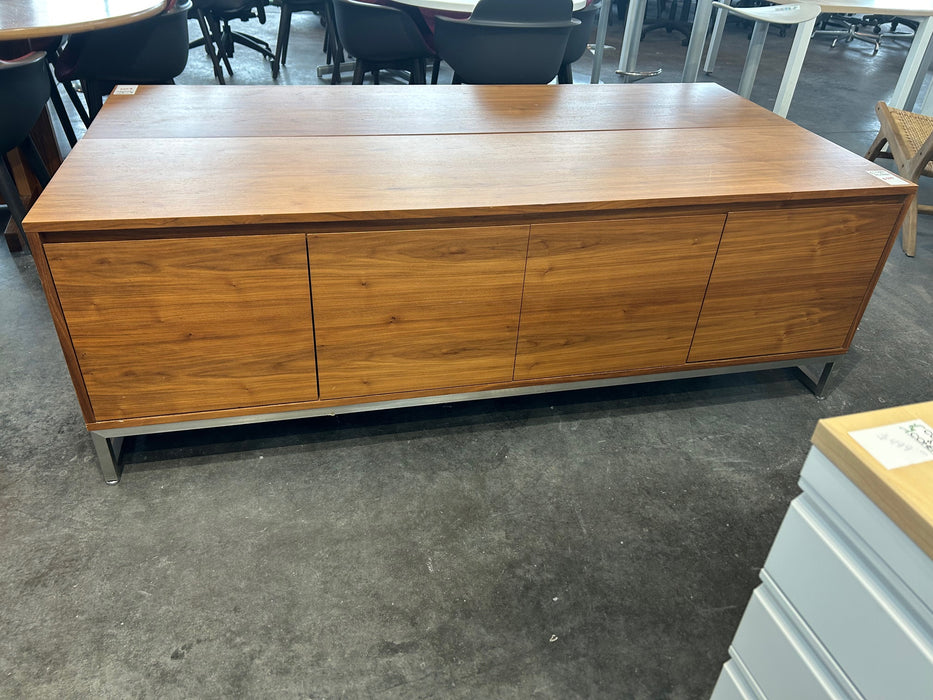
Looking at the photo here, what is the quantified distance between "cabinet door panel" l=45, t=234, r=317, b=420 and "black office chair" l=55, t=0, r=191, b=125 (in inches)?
68.4

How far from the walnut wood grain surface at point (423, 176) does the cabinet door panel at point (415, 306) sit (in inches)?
3.1

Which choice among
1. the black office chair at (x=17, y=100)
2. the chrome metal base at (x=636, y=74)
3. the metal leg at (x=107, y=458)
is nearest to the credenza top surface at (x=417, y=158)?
the black office chair at (x=17, y=100)

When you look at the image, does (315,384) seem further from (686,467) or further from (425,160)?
(686,467)

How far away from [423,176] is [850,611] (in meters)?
1.19

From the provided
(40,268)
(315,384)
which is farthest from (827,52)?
(40,268)

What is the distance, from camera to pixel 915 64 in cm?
366

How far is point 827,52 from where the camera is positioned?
637 cm

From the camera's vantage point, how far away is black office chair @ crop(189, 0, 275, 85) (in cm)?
426

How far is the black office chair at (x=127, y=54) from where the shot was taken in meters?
2.70

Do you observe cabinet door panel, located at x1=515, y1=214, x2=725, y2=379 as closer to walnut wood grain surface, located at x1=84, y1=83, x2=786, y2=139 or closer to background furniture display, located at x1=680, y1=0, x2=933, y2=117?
walnut wood grain surface, located at x1=84, y1=83, x2=786, y2=139

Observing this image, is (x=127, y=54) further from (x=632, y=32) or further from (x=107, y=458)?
(x=632, y=32)

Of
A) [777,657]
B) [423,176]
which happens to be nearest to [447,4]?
[423,176]

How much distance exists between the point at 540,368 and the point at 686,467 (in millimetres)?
A: 459

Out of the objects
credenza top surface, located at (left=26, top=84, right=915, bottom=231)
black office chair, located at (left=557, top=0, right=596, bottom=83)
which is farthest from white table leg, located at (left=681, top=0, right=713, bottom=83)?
credenza top surface, located at (left=26, top=84, right=915, bottom=231)
